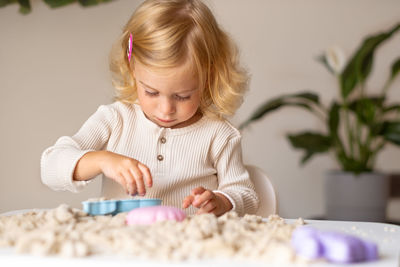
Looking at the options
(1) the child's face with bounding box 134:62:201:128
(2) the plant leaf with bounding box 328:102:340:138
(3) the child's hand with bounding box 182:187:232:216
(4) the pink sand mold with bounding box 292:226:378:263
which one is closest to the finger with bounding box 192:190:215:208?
(3) the child's hand with bounding box 182:187:232:216

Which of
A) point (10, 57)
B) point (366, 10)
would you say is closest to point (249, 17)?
point (366, 10)

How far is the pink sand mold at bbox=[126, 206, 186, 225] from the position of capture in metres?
0.58

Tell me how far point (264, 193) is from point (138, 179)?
0.40m

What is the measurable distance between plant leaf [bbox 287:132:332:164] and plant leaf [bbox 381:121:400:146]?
244 mm

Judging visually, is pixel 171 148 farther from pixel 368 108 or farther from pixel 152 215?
pixel 368 108

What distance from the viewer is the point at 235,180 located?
107cm

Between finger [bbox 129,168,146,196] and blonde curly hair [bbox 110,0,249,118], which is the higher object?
blonde curly hair [bbox 110,0,249,118]

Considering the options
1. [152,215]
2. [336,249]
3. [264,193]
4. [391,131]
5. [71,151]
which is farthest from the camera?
[391,131]

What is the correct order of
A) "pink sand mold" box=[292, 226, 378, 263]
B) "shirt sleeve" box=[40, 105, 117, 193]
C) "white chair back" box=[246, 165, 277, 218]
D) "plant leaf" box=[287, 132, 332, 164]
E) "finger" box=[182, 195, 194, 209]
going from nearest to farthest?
"pink sand mold" box=[292, 226, 378, 263]
"finger" box=[182, 195, 194, 209]
"shirt sleeve" box=[40, 105, 117, 193]
"white chair back" box=[246, 165, 277, 218]
"plant leaf" box=[287, 132, 332, 164]

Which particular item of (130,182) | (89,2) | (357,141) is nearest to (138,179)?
(130,182)

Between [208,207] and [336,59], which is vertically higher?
[336,59]

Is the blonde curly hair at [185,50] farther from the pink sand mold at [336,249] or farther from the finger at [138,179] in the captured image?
the pink sand mold at [336,249]

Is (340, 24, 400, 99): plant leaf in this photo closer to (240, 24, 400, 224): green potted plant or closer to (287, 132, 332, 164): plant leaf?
(240, 24, 400, 224): green potted plant

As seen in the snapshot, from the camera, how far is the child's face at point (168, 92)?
0.98 metres
